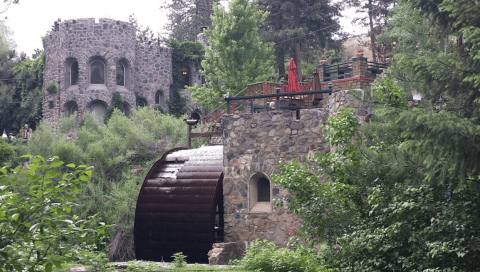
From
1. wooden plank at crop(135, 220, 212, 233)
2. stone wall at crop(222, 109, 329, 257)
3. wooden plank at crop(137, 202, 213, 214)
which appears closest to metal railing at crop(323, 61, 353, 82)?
stone wall at crop(222, 109, 329, 257)

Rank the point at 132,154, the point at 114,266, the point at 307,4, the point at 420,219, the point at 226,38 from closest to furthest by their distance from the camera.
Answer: the point at 420,219 → the point at 114,266 → the point at 132,154 → the point at 226,38 → the point at 307,4

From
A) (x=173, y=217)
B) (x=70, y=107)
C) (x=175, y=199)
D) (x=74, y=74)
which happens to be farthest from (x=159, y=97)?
(x=173, y=217)

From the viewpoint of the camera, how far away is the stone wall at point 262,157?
45.1 ft

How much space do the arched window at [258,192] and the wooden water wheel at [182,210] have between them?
0.89 meters

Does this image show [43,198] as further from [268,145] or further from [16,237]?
[268,145]

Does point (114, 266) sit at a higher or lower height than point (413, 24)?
lower

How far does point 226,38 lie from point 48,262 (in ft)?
72.0

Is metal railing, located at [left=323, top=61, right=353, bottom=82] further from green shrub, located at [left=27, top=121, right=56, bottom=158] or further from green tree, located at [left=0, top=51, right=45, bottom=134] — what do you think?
green tree, located at [left=0, top=51, right=45, bottom=134]

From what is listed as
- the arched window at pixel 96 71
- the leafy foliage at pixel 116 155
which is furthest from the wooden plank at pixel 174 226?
the arched window at pixel 96 71

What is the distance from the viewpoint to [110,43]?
3206cm

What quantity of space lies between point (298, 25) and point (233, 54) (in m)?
7.62

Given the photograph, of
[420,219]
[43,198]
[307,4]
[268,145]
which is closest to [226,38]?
[307,4]

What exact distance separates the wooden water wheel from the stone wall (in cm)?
50

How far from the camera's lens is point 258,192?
14.6 metres
